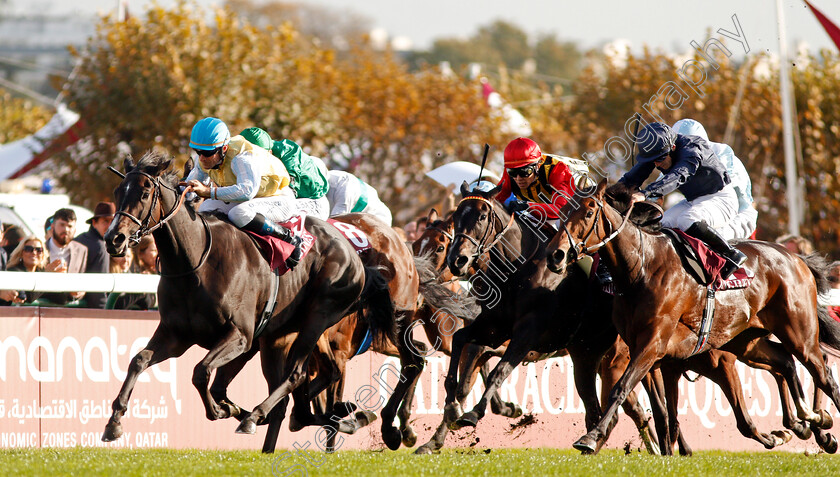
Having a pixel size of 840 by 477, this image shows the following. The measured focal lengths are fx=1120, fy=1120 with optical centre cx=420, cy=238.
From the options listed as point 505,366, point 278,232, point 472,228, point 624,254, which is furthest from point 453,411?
point 278,232

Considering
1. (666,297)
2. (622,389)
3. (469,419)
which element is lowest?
(469,419)

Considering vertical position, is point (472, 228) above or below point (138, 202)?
below

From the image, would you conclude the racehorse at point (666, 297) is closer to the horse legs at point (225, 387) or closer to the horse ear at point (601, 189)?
the horse ear at point (601, 189)

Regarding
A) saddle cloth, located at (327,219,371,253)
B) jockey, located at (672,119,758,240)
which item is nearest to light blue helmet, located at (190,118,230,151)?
saddle cloth, located at (327,219,371,253)

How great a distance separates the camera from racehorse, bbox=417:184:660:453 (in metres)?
7.23

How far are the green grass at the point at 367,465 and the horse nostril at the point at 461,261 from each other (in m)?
1.20

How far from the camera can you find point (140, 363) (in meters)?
6.23

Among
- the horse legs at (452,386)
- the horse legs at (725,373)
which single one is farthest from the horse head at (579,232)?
the horse legs at (725,373)

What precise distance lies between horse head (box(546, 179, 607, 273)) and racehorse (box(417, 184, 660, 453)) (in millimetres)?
605

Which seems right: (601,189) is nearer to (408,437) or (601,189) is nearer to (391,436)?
(391,436)

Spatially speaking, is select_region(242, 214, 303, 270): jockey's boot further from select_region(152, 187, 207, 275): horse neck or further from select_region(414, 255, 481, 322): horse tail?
select_region(414, 255, 481, 322): horse tail

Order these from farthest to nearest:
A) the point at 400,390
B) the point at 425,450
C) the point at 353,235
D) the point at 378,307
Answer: the point at 353,235
the point at 378,307
the point at 400,390
the point at 425,450

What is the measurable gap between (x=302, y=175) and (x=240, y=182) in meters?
1.25

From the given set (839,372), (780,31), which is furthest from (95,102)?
(839,372)
